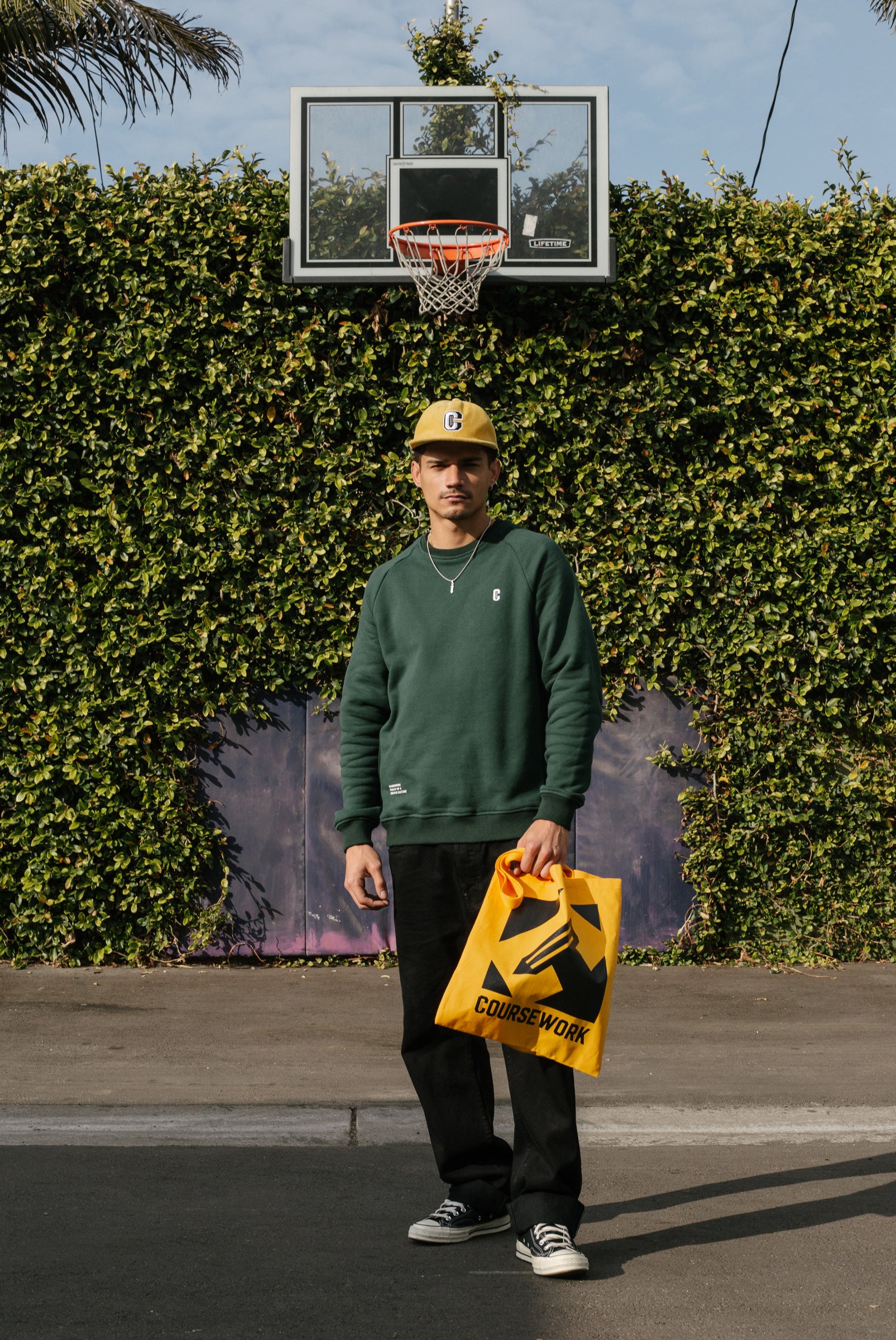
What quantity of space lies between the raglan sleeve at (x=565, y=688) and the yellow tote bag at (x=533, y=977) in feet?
0.69

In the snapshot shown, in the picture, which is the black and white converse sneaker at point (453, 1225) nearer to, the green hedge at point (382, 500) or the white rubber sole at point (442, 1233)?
the white rubber sole at point (442, 1233)

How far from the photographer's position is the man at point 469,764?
11.5 feet

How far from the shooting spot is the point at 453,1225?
11.8 ft

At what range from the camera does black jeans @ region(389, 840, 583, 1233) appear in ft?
11.5

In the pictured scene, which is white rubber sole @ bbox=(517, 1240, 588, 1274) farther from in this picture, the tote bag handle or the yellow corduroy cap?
the yellow corduroy cap

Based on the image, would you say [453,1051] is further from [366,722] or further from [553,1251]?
[366,722]

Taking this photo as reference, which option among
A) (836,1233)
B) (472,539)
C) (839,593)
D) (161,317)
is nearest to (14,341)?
(161,317)

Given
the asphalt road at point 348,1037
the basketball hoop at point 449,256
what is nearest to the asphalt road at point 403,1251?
the asphalt road at point 348,1037

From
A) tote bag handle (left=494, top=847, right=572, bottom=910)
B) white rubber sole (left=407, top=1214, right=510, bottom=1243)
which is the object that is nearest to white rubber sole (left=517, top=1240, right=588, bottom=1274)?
white rubber sole (left=407, top=1214, right=510, bottom=1243)

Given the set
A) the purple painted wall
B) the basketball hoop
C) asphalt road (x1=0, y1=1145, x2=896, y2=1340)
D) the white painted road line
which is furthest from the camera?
the purple painted wall

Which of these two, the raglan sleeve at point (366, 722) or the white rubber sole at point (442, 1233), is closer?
the white rubber sole at point (442, 1233)

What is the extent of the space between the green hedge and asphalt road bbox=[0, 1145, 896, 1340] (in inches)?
103

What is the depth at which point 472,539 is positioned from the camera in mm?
3729

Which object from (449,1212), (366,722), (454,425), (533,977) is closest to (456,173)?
(454,425)
